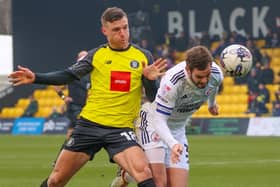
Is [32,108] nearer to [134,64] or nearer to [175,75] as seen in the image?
[134,64]

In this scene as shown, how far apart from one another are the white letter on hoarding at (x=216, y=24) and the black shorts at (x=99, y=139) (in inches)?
1103

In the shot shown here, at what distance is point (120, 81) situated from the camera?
927 cm

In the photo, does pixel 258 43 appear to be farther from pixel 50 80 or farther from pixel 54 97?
pixel 50 80

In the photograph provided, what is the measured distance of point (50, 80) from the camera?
30.5ft

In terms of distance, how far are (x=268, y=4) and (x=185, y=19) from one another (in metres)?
3.74

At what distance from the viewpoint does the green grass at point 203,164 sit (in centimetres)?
1436

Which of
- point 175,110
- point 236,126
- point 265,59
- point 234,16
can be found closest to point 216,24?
point 234,16

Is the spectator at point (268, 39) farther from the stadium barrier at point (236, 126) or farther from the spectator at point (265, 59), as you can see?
the stadium barrier at point (236, 126)

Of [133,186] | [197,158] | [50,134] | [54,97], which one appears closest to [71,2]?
[54,97]

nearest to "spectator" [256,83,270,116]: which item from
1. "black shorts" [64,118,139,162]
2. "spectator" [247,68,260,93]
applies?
"spectator" [247,68,260,93]

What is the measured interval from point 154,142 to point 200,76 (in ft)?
4.14

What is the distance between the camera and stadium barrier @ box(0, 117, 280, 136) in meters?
29.5

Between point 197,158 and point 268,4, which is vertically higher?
point 268,4

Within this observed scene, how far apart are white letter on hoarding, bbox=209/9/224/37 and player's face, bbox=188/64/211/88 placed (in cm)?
2835
